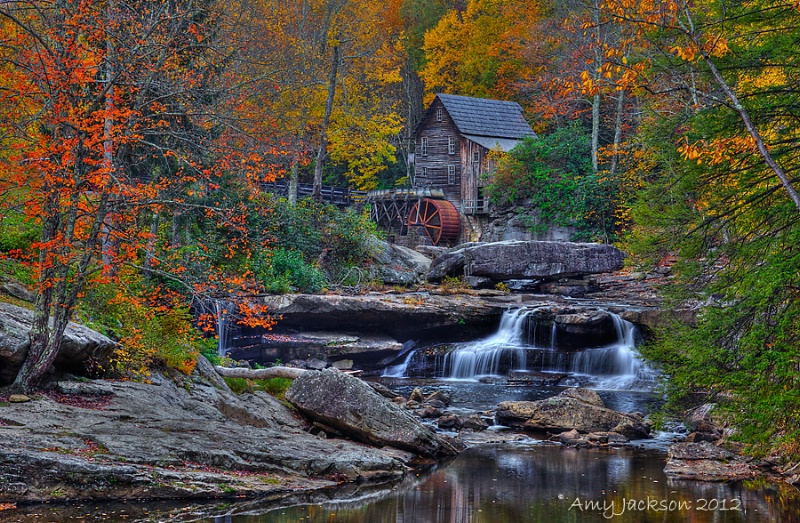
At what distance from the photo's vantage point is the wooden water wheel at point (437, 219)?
42.1m

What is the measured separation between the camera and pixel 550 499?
9.86 metres

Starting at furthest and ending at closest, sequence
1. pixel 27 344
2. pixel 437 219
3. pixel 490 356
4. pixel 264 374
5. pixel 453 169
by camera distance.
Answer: pixel 453 169 → pixel 437 219 → pixel 490 356 → pixel 264 374 → pixel 27 344

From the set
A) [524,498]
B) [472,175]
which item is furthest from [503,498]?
[472,175]

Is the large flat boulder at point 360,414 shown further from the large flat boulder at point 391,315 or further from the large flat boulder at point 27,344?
the large flat boulder at point 391,315

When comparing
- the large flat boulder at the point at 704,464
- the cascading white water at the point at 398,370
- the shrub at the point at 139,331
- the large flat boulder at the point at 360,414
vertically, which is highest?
the shrub at the point at 139,331

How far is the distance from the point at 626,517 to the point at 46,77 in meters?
8.81

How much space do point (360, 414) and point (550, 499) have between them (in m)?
3.41

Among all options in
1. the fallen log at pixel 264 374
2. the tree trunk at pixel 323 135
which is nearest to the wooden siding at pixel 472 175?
the tree trunk at pixel 323 135

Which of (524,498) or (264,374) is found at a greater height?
(264,374)

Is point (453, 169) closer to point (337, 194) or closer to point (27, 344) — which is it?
point (337, 194)

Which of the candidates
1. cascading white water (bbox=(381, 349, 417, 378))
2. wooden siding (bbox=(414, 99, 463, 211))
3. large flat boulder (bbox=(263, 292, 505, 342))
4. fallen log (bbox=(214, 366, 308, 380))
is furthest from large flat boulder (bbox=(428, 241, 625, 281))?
fallen log (bbox=(214, 366, 308, 380))

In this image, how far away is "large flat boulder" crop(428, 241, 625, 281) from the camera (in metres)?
29.1

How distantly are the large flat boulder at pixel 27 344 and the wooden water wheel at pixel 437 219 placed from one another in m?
31.5

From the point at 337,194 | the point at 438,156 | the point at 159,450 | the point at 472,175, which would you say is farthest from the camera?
the point at 337,194
